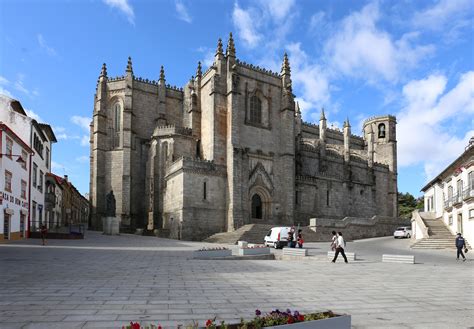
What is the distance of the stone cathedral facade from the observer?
123 feet

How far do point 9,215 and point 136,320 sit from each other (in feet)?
75.0

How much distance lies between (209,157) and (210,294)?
30563 millimetres

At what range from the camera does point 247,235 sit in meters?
33.3

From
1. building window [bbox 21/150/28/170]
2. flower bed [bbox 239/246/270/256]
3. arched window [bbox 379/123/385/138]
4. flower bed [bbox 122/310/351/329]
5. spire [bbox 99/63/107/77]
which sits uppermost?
spire [bbox 99/63/107/77]

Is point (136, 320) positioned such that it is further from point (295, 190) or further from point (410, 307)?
point (295, 190)

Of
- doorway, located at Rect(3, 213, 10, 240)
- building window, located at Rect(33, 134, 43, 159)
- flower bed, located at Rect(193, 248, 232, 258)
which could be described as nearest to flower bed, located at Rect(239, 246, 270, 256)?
flower bed, located at Rect(193, 248, 232, 258)

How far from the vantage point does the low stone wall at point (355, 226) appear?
37.6 metres

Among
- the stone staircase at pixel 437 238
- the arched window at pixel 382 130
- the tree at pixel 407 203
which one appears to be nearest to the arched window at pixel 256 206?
the stone staircase at pixel 437 238

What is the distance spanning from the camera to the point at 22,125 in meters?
30.7

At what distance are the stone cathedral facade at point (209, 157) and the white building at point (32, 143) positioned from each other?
8272 millimetres

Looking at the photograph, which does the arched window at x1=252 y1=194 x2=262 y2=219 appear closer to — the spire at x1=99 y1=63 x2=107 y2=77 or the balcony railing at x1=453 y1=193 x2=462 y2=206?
the balcony railing at x1=453 y1=193 x2=462 y2=206

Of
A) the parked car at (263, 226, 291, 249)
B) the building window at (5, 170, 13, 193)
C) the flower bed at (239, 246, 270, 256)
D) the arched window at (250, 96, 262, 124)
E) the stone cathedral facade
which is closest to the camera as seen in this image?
the flower bed at (239, 246, 270, 256)

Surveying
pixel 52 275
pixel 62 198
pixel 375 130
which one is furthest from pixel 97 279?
pixel 375 130

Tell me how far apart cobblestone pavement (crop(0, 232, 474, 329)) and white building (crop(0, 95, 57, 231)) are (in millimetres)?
18712
